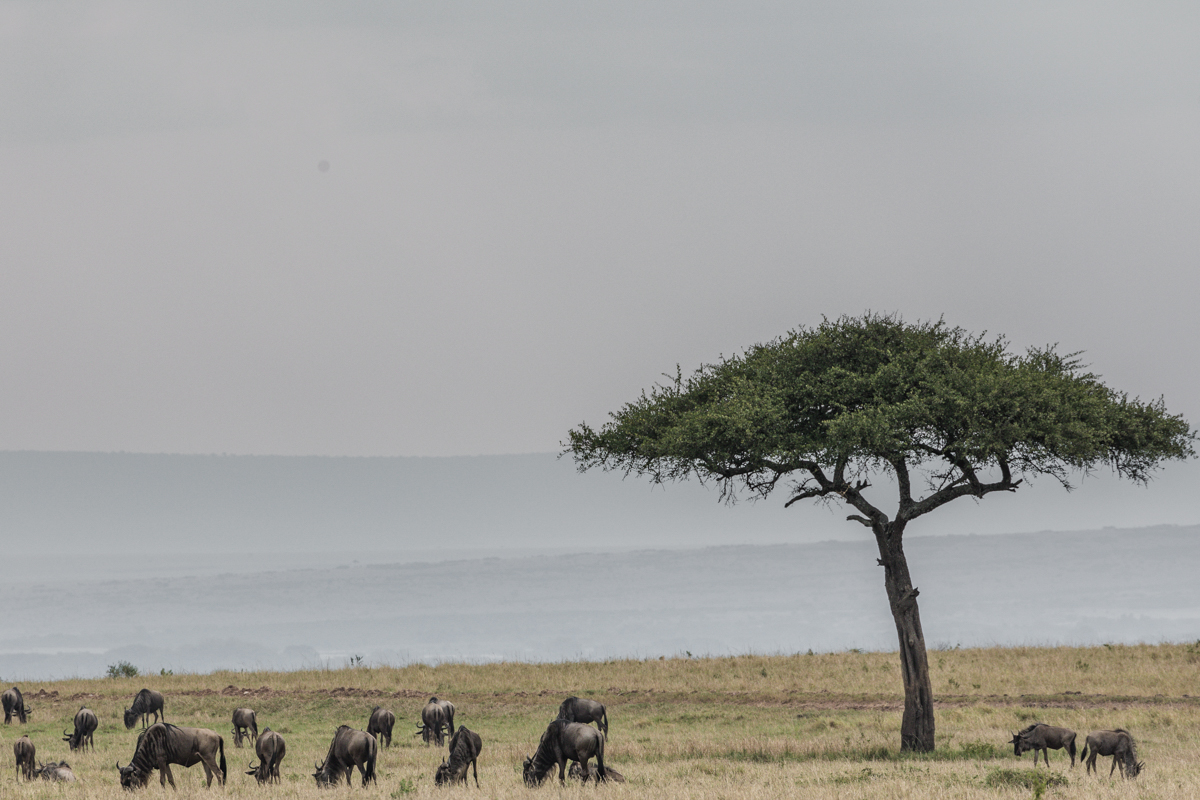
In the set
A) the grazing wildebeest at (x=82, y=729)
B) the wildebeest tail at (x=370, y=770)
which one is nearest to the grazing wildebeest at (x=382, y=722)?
the grazing wildebeest at (x=82, y=729)

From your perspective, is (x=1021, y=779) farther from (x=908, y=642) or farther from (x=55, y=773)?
(x=55, y=773)

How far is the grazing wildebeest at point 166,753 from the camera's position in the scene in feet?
73.4

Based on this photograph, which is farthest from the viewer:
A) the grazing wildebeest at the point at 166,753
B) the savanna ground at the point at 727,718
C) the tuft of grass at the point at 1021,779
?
the grazing wildebeest at the point at 166,753

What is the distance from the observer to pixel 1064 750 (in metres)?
30.8

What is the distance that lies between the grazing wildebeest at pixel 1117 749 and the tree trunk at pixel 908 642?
18.5ft

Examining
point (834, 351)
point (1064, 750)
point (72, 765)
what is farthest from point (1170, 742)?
point (72, 765)

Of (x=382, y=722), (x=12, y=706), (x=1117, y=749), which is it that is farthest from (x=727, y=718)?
(x=12, y=706)

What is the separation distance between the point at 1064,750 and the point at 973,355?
11615 mm

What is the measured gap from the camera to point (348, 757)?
75.7 feet

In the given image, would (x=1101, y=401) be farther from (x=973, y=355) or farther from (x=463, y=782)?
(x=463, y=782)

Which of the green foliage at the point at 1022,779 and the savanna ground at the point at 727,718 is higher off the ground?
the green foliage at the point at 1022,779

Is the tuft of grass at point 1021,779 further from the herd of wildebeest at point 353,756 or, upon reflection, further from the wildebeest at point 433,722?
the wildebeest at point 433,722

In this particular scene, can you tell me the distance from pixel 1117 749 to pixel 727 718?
1703 centimetres

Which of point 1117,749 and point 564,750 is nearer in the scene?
point 564,750
